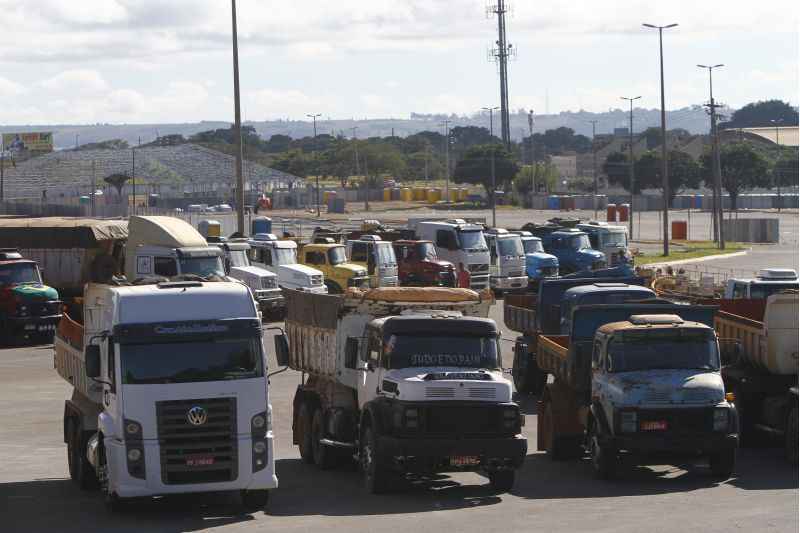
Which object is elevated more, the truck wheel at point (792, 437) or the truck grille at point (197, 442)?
the truck grille at point (197, 442)

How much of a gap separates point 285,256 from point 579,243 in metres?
15.3

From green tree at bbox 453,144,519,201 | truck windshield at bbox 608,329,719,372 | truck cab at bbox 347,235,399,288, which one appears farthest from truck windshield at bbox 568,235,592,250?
green tree at bbox 453,144,519,201

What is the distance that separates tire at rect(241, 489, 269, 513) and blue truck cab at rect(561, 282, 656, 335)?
10.4 meters

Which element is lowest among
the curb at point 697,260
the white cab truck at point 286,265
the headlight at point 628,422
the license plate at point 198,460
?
the curb at point 697,260

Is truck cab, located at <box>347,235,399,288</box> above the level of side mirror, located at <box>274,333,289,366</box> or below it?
below

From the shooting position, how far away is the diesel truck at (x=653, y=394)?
20125mm

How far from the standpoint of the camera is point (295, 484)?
20.8 metres

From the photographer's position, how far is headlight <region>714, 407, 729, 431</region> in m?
20.2

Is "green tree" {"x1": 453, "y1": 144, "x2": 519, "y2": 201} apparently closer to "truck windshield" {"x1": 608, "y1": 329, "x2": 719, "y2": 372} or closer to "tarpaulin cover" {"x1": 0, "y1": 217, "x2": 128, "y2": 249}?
"tarpaulin cover" {"x1": 0, "y1": 217, "x2": 128, "y2": 249}

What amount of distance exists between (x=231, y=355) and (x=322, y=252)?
34.2 m

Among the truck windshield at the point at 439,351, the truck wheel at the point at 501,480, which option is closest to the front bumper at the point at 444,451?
the truck wheel at the point at 501,480

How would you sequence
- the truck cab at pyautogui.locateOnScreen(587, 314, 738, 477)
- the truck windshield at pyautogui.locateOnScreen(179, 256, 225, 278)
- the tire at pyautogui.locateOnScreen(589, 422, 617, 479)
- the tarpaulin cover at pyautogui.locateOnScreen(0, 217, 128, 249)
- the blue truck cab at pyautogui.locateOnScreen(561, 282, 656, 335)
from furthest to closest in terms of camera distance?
1. the tarpaulin cover at pyautogui.locateOnScreen(0, 217, 128, 249)
2. the truck windshield at pyautogui.locateOnScreen(179, 256, 225, 278)
3. the blue truck cab at pyautogui.locateOnScreen(561, 282, 656, 335)
4. the tire at pyautogui.locateOnScreen(589, 422, 617, 479)
5. the truck cab at pyautogui.locateOnScreen(587, 314, 738, 477)

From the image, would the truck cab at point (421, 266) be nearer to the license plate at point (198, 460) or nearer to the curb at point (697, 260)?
the curb at point (697, 260)

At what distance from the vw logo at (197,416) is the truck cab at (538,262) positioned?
132ft
